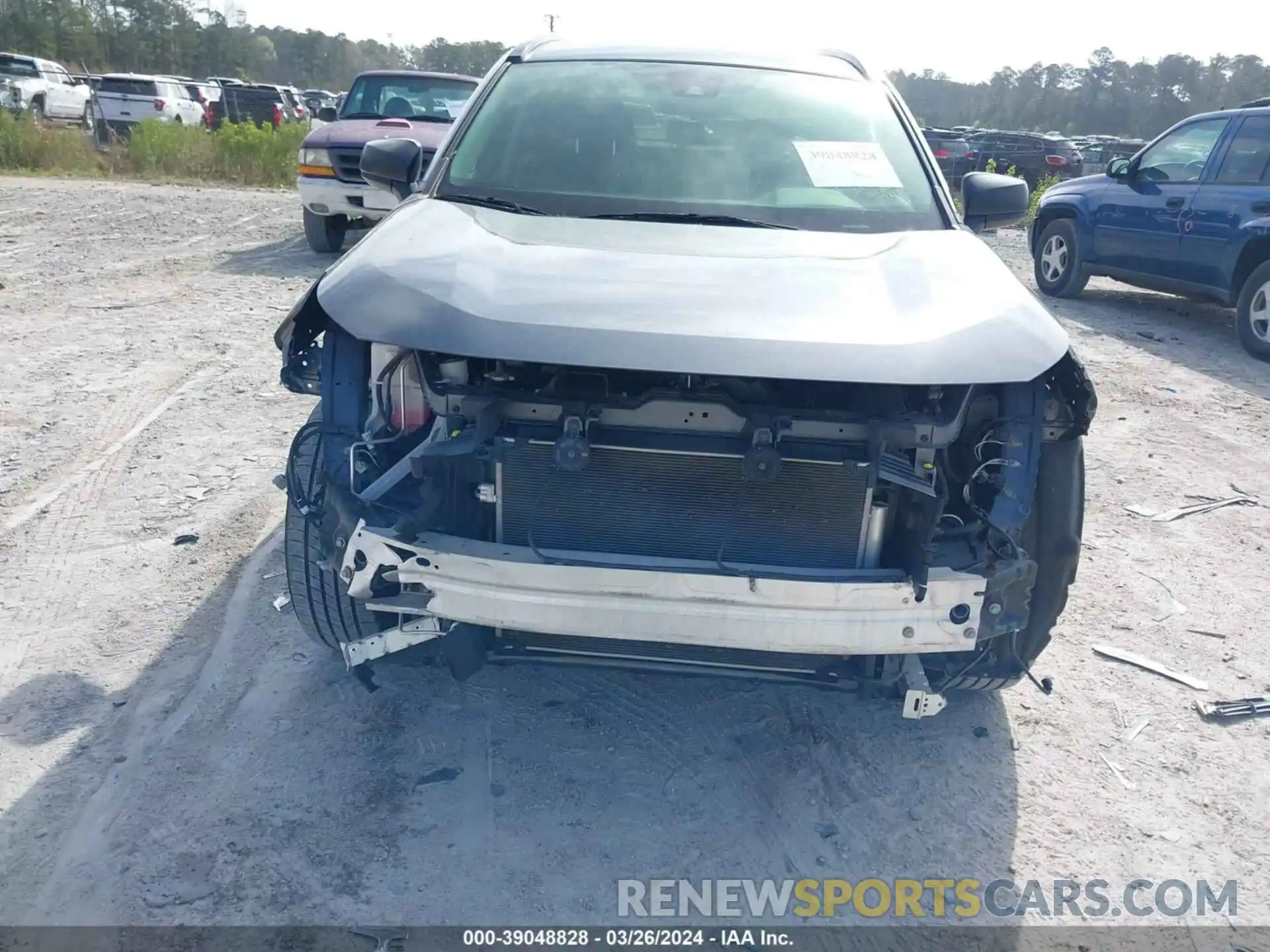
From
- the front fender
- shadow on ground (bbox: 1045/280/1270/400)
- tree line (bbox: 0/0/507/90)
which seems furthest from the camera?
tree line (bbox: 0/0/507/90)

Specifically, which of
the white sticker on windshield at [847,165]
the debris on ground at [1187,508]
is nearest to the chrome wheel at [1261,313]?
the debris on ground at [1187,508]

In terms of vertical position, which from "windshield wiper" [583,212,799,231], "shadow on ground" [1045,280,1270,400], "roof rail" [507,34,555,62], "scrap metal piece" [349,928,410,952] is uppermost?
"roof rail" [507,34,555,62]

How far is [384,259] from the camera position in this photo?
8.50 feet

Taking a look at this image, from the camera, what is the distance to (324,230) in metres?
10.5

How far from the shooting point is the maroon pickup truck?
957 centimetres

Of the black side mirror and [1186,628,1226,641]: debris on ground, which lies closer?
[1186,628,1226,641]: debris on ground

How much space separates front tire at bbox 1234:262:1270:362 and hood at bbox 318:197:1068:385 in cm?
620

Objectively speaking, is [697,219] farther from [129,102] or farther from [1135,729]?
[129,102]

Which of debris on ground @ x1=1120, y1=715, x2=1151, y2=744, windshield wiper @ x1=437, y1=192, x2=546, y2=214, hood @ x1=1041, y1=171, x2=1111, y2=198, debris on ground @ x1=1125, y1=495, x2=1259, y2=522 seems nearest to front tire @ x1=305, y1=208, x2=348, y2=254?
hood @ x1=1041, y1=171, x2=1111, y2=198

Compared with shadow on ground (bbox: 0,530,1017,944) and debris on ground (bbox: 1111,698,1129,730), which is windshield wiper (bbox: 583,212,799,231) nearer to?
shadow on ground (bbox: 0,530,1017,944)

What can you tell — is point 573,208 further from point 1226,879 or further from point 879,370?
point 1226,879

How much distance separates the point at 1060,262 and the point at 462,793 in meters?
9.30

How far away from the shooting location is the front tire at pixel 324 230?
34.3ft

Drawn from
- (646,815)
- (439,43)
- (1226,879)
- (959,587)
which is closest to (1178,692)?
(1226,879)
